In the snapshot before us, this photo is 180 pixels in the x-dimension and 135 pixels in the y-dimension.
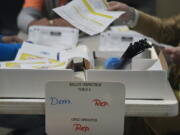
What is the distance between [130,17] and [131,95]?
0.48 metres

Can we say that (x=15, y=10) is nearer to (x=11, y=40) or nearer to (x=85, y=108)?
(x=11, y=40)

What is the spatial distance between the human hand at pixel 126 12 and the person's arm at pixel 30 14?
537 millimetres

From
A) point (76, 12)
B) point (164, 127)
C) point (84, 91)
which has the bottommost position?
point (164, 127)

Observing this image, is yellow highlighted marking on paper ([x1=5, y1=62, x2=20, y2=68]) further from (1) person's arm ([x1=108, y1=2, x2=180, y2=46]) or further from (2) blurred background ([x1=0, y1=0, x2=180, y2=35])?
(2) blurred background ([x1=0, y1=0, x2=180, y2=35])

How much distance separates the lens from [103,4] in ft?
3.21

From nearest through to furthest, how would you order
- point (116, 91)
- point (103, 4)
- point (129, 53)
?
point (116, 91)
point (129, 53)
point (103, 4)

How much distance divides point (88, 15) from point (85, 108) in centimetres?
30

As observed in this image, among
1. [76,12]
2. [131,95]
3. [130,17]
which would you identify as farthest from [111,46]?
[131,95]

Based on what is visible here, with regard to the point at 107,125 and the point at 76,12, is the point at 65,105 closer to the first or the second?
the point at 107,125

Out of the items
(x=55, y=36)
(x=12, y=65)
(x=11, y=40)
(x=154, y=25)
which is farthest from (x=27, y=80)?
(x=154, y=25)

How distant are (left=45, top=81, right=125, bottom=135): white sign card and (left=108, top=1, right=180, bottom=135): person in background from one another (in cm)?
33

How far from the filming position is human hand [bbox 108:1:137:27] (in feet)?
3.38

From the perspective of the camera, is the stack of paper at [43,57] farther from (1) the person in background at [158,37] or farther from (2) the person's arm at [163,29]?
(2) the person's arm at [163,29]

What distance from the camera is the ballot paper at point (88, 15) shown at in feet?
2.86
